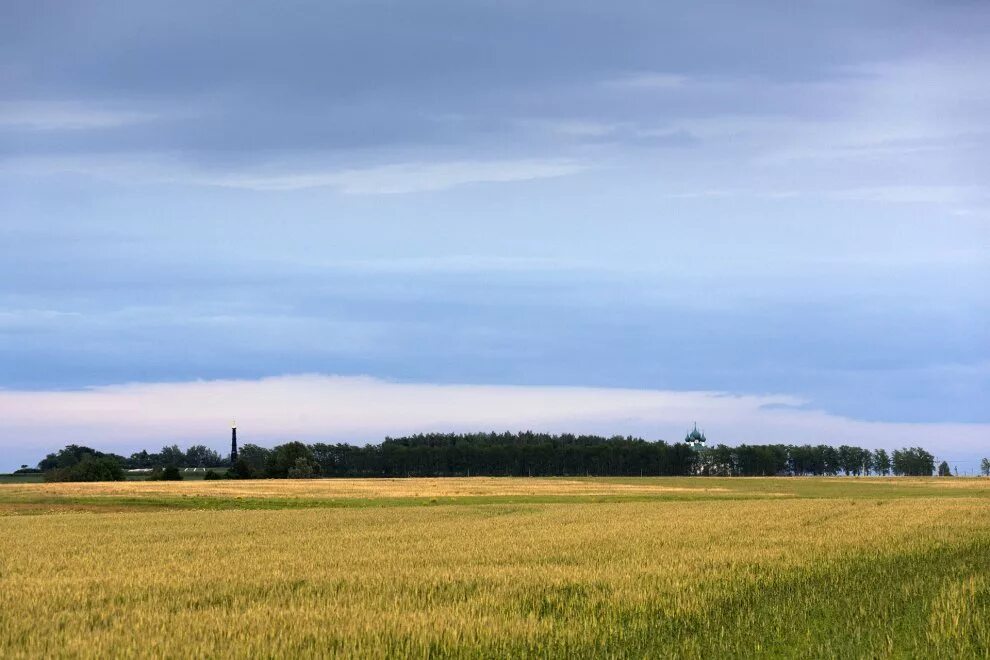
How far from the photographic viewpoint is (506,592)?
56.2ft

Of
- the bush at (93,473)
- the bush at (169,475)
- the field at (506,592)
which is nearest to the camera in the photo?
the field at (506,592)

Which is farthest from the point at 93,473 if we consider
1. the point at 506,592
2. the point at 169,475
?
the point at 506,592

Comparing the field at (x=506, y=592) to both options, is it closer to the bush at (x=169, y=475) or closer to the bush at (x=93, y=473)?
the bush at (x=169, y=475)

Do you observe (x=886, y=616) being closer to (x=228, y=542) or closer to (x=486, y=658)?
(x=486, y=658)

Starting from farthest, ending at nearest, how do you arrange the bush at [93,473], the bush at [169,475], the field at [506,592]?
the bush at [93,473] < the bush at [169,475] < the field at [506,592]

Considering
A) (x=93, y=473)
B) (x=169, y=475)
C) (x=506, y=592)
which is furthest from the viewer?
(x=93, y=473)

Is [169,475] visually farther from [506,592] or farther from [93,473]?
[506,592]

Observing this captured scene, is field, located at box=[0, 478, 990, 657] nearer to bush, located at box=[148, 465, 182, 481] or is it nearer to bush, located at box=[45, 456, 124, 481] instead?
bush, located at box=[148, 465, 182, 481]

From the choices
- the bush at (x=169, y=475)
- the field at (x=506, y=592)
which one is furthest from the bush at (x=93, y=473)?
the field at (x=506, y=592)

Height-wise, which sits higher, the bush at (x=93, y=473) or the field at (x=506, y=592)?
the field at (x=506, y=592)

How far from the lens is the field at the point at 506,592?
12.9 metres

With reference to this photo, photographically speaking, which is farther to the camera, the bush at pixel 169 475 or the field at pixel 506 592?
the bush at pixel 169 475

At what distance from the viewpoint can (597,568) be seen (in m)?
20.8

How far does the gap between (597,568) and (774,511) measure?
28096 mm
